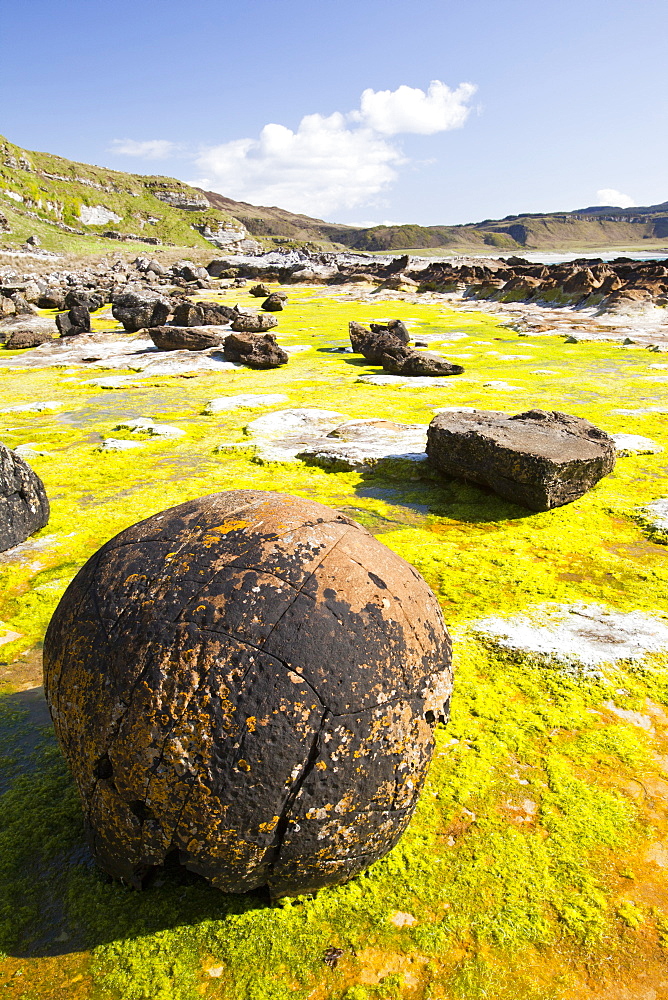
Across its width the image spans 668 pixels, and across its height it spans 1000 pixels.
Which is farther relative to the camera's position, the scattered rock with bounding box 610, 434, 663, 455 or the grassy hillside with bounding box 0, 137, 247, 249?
the grassy hillside with bounding box 0, 137, 247, 249

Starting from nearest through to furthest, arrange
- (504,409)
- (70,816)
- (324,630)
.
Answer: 1. (324,630)
2. (70,816)
3. (504,409)

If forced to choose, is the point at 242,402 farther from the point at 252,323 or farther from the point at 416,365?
the point at 252,323

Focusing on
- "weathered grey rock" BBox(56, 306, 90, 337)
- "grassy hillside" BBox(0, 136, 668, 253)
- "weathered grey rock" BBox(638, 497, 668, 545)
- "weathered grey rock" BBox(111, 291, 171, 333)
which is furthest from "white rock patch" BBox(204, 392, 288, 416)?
"grassy hillside" BBox(0, 136, 668, 253)

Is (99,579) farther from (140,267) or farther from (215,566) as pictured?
(140,267)

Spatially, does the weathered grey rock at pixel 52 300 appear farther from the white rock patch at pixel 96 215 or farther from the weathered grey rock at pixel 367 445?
the white rock patch at pixel 96 215

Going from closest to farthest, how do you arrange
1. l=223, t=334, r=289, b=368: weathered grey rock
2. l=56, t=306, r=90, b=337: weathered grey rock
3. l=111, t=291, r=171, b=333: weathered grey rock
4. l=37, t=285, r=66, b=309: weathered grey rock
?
l=223, t=334, r=289, b=368: weathered grey rock, l=56, t=306, r=90, b=337: weathered grey rock, l=111, t=291, r=171, b=333: weathered grey rock, l=37, t=285, r=66, b=309: weathered grey rock

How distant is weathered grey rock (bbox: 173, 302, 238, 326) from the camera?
97.0 feet

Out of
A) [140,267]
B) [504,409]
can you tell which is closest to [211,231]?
[140,267]

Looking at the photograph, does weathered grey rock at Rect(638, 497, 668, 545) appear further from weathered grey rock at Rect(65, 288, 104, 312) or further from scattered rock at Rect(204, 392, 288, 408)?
weathered grey rock at Rect(65, 288, 104, 312)

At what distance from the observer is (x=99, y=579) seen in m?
3.70

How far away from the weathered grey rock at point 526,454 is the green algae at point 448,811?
0.36 meters

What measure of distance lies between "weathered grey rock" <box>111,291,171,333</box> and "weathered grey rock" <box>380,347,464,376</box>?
14.5 metres

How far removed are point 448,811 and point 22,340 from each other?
30.0 metres

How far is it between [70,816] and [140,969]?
131cm
